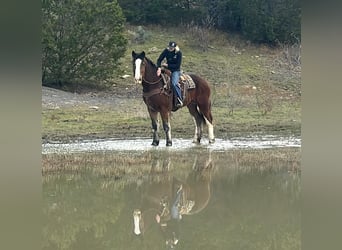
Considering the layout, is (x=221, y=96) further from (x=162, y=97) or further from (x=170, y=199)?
(x=170, y=199)

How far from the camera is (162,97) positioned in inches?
401

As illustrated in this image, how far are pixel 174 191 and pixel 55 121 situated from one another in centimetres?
762

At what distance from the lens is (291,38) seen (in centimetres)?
2431

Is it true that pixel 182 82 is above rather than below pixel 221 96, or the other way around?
above

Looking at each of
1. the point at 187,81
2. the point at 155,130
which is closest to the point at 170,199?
the point at 155,130

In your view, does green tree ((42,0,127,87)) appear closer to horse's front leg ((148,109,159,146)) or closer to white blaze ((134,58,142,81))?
horse's front leg ((148,109,159,146))

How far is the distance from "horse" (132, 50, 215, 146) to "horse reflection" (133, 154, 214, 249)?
220cm

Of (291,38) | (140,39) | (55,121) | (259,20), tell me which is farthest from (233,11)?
(55,121)

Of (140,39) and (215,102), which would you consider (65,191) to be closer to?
(215,102)

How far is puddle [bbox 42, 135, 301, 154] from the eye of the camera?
384 inches

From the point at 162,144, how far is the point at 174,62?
1527 mm

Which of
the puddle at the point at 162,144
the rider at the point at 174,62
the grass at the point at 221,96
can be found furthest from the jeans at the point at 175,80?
the grass at the point at 221,96

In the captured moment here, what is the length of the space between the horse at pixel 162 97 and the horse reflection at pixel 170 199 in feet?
7.22

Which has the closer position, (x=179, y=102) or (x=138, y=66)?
(x=138, y=66)
